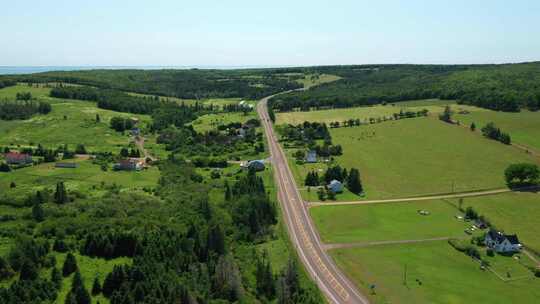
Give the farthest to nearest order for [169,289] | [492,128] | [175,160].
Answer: [492,128], [175,160], [169,289]

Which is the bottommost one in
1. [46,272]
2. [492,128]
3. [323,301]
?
[323,301]

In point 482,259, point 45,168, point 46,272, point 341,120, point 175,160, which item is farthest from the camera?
point 341,120

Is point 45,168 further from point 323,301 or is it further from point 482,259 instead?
point 482,259

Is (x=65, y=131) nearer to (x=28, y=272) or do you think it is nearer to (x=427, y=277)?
(x=28, y=272)

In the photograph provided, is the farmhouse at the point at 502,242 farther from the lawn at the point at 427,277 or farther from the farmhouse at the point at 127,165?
the farmhouse at the point at 127,165

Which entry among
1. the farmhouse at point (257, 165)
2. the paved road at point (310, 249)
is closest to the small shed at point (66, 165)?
the farmhouse at point (257, 165)

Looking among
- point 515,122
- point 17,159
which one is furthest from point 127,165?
point 515,122

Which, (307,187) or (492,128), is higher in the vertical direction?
(492,128)

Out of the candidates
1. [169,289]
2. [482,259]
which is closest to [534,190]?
[482,259]
